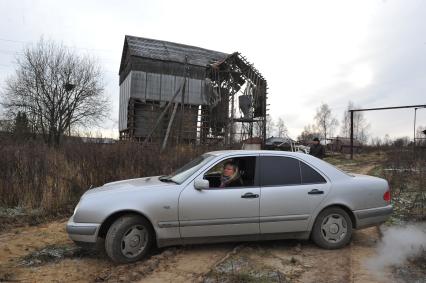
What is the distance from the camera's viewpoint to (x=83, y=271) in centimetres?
556

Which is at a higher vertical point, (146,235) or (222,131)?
(222,131)

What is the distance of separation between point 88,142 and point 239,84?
23903 mm

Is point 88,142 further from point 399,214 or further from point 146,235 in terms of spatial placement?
point 399,214

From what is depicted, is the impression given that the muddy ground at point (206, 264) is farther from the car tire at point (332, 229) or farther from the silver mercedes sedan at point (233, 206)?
the silver mercedes sedan at point (233, 206)

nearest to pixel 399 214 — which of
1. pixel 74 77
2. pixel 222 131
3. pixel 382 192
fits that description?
pixel 382 192

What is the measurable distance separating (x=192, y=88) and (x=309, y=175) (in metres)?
26.7

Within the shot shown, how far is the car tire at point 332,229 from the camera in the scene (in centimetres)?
646

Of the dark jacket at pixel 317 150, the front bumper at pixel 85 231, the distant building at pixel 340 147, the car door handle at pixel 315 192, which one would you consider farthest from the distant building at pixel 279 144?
the front bumper at pixel 85 231

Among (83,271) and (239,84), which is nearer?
(83,271)

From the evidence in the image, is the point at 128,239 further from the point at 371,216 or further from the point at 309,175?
the point at 371,216

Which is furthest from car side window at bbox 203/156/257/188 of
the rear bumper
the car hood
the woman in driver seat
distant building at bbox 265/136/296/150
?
distant building at bbox 265/136/296/150

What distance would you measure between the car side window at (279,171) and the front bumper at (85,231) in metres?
2.54

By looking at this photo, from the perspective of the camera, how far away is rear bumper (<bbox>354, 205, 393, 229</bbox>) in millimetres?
6592

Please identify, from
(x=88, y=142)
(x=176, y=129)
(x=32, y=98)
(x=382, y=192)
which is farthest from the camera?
(x=32, y=98)
